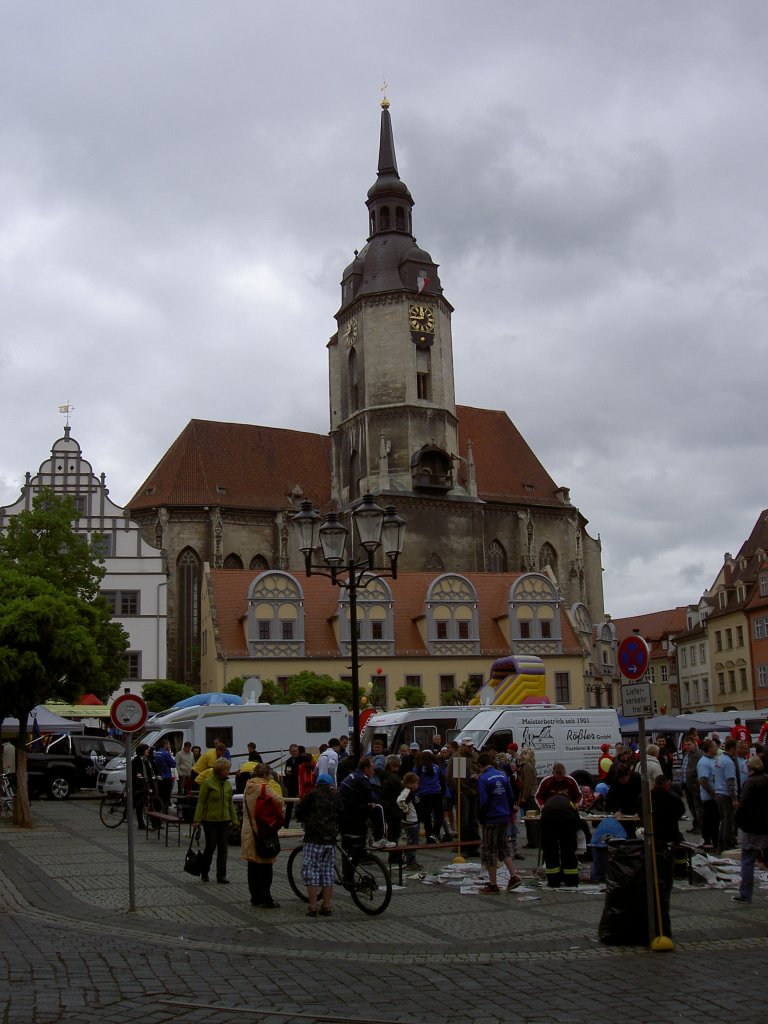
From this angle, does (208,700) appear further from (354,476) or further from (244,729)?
(354,476)

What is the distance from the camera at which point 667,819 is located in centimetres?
1228

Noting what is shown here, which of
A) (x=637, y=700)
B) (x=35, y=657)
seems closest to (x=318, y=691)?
(x=35, y=657)

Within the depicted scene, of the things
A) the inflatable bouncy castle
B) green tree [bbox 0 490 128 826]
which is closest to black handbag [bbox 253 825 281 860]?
green tree [bbox 0 490 128 826]

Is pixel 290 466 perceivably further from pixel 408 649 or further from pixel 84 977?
pixel 84 977

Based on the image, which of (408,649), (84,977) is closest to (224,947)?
(84,977)

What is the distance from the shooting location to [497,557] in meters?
71.8

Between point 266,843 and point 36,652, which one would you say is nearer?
point 266,843

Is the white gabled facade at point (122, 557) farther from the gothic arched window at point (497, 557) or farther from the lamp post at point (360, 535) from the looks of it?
the lamp post at point (360, 535)

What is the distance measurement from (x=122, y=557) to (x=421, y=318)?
27.0 m

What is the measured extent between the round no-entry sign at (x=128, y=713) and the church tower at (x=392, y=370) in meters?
53.7

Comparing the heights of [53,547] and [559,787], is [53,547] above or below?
above

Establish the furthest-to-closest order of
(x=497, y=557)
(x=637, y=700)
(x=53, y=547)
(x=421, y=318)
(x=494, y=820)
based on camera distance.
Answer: (x=421, y=318)
(x=497, y=557)
(x=53, y=547)
(x=494, y=820)
(x=637, y=700)

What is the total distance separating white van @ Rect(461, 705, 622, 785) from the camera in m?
25.6

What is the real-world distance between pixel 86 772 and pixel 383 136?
191ft
